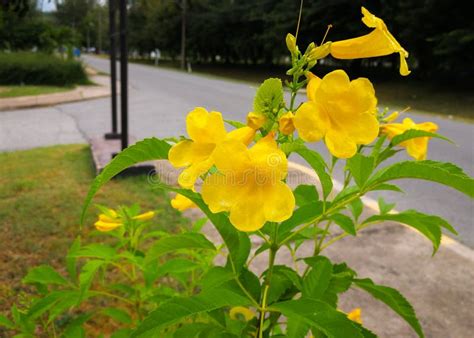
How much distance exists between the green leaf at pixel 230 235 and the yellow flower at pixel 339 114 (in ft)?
0.92

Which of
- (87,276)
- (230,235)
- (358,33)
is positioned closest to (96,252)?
Result: (87,276)

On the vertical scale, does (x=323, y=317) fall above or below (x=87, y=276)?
above

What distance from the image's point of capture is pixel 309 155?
0.85m

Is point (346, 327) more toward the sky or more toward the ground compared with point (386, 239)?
more toward the sky

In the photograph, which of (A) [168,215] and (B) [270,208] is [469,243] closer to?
(A) [168,215]

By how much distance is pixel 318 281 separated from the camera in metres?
0.97

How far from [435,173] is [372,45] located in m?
0.25

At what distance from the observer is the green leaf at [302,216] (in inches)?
38.1

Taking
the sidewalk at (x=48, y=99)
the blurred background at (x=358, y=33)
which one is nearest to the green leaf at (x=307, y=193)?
the blurred background at (x=358, y=33)

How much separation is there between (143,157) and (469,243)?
3.12 metres

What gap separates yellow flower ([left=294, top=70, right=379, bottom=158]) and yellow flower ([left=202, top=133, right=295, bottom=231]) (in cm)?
7

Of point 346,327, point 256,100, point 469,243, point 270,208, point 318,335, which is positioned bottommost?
point 469,243

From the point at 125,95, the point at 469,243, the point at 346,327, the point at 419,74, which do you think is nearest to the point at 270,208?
the point at 346,327

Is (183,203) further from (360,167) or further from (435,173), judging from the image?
(435,173)
